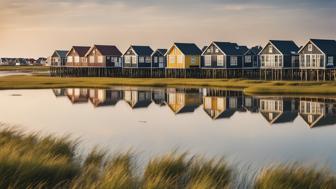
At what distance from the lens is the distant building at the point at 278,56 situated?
260 ft

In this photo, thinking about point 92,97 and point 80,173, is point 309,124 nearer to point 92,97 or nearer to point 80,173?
point 80,173

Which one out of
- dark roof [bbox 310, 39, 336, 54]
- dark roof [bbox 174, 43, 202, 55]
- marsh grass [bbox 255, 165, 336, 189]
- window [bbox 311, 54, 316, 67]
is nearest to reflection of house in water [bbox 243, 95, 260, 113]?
marsh grass [bbox 255, 165, 336, 189]

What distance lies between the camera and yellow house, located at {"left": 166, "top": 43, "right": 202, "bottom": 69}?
89438 mm

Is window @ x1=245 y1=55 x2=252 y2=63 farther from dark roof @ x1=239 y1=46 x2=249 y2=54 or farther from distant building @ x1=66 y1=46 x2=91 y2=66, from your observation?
distant building @ x1=66 y1=46 x2=91 y2=66

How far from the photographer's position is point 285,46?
8144cm

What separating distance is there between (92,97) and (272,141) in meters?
30.3

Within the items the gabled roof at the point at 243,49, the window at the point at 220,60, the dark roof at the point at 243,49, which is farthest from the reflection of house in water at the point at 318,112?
the dark roof at the point at 243,49

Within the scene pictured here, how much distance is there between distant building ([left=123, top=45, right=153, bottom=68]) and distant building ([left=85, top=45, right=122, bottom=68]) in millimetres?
5782

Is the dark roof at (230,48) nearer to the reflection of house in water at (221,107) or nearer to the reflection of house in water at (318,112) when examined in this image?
the reflection of house in water at (221,107)

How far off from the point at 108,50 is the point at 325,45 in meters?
47.4

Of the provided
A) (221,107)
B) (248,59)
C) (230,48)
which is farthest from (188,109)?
(248,59)

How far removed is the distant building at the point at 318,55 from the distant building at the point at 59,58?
6524 centimetres

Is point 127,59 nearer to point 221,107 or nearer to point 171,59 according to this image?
point 171,59

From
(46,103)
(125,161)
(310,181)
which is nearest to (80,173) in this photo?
(125,161)
